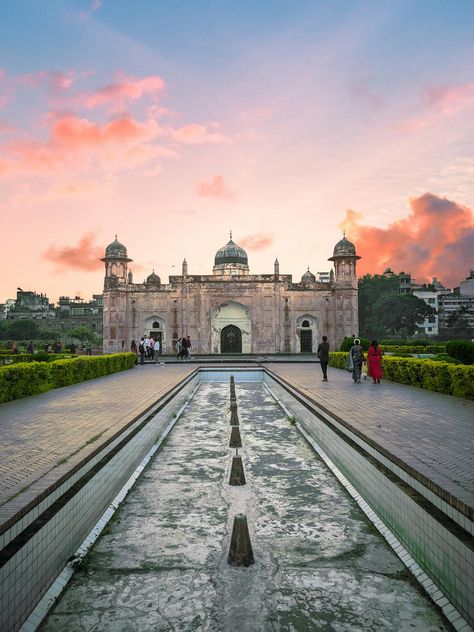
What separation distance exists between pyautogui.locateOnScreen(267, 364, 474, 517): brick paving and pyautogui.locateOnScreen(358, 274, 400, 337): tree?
4294 centimetres

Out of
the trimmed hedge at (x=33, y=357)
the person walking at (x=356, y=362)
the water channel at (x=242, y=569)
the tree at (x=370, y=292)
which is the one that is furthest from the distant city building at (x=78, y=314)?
the water channel at (x=242, y=569)

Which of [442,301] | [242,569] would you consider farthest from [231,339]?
[442,301]

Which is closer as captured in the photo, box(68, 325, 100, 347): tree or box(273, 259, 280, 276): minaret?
box(273, 259, 280, 276): minaret

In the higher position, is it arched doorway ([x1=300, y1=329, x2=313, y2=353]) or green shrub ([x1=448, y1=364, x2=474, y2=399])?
arched doorway ([x1=300, y1=329, x2=313, y2=353])

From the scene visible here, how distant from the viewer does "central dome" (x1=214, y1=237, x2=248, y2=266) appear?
40.9 m

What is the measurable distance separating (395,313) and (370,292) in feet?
21.8

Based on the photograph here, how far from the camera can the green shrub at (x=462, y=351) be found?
14195 millimetres

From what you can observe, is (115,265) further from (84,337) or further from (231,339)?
(84,337)

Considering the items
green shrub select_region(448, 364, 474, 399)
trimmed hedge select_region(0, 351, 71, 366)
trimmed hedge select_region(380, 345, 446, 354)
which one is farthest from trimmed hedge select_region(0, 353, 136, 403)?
trimmed hedge select_region(380, 345, 446, 354)

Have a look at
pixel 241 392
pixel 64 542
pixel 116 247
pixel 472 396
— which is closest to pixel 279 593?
pixel 64 542

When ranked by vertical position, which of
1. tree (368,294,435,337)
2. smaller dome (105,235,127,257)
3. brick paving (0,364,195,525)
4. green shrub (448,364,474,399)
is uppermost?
smaller dome (105,235,127,257)

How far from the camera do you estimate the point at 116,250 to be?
35156 millimetres

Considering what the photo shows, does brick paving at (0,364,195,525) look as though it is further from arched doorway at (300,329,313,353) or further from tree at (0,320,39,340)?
tree at (0,320,39,340)

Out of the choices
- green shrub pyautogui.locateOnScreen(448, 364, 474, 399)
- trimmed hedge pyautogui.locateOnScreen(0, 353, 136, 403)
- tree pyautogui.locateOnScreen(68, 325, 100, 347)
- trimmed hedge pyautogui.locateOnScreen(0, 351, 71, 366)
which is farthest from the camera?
tree pyautogui.locateOnScreen(68, 325, 100, 347)
